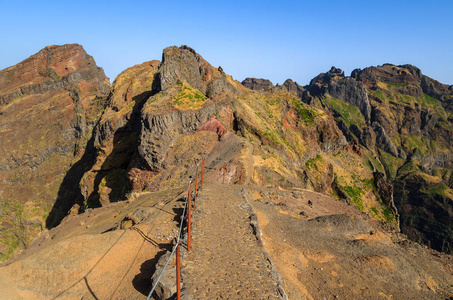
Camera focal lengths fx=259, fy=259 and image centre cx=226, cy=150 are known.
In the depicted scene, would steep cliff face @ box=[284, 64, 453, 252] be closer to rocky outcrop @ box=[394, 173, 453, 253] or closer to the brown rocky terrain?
rocky outcrop @ box=[394, 173, 453, 253]

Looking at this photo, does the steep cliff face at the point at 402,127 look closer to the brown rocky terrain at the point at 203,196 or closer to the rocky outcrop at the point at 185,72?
the brown rocky terrain at the point at 203,196

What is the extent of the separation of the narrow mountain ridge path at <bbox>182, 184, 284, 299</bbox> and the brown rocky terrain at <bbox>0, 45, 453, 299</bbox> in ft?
0.42

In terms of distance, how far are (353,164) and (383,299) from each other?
6257cm

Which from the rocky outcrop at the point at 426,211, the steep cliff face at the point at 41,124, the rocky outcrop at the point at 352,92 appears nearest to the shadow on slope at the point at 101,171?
the steep cliff face at the point at 41,124

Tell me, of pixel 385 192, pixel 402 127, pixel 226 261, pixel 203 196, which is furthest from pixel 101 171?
pixel 402 127

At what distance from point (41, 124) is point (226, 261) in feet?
281

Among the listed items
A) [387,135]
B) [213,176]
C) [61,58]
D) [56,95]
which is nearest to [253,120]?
[213,176]

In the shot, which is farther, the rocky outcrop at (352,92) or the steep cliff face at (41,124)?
the rocky outcrop at (352,92)

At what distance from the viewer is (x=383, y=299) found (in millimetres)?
12570

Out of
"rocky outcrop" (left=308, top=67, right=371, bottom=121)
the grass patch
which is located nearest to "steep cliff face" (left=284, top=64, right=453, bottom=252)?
"rocky outcrop" (left=308, top=67, right=371, bottom=121)

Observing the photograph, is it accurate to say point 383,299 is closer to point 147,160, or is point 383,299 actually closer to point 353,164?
point 147,160

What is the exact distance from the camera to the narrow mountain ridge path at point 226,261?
10.1 metres

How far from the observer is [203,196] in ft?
68.1

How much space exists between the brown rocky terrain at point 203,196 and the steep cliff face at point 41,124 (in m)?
0.42
